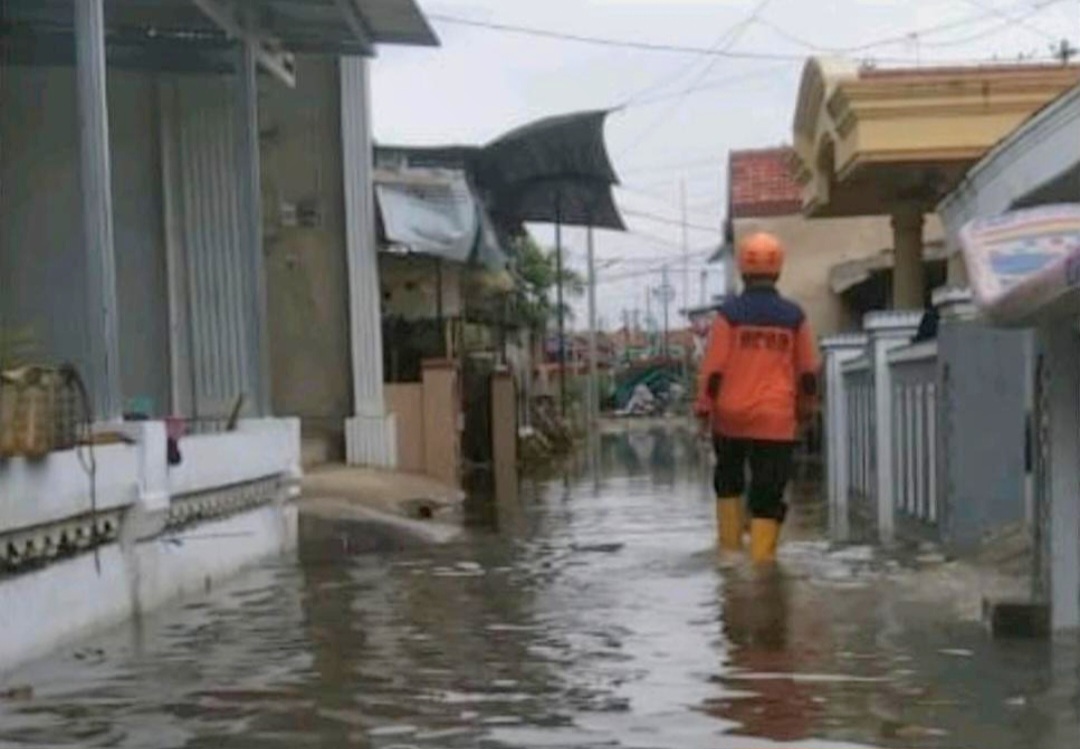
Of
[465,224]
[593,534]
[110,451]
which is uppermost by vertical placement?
[465,224]

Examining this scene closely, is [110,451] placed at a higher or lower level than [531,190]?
lower

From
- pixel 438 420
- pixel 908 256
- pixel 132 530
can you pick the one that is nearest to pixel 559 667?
pixel 132 530

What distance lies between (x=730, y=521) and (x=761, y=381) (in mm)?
1054

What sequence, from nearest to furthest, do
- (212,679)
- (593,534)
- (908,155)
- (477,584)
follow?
(212,679) < (477,584) < (593,534) < (908,155)

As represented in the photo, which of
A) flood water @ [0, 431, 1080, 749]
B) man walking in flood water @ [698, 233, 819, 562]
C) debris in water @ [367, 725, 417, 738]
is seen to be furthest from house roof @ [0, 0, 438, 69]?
debris in water @ [367, 725, 417, 738]

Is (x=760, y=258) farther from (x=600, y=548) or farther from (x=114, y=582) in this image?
(x=114, y=582)

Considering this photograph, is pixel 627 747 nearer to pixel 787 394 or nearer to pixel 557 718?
pixel 557 718

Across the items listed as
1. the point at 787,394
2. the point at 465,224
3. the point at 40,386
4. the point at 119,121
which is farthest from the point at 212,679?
the point at 465,224

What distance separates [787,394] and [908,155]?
25.3 feet

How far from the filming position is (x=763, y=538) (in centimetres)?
1004

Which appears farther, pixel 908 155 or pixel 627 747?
pixel 908 155

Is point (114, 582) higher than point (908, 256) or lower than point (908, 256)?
lower

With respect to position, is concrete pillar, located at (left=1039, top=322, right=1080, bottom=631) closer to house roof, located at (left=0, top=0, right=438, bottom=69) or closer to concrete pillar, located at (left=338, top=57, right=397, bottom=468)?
house roof, located at (left=0, top=0, right=438, bottom=69)

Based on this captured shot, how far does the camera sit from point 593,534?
13297mm
